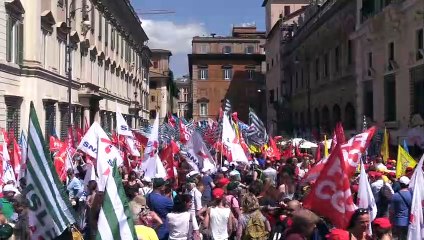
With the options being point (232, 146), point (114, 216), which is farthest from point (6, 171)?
point (114, 216)

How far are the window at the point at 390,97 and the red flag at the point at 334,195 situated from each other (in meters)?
27.0

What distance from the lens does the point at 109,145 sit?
48.4ft

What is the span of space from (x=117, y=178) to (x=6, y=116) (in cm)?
1989

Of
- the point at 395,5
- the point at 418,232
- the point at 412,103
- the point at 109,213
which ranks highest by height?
the point at 395,5

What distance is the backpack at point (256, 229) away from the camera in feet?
31.9

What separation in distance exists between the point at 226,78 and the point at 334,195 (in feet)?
276

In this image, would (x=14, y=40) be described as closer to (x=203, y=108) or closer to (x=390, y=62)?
(x=390, y=62)

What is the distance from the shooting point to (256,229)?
384 inches

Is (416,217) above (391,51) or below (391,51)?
below

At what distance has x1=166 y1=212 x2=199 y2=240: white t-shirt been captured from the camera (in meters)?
9.92

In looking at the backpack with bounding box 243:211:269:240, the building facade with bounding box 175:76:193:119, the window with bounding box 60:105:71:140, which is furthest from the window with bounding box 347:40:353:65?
the building facade with bounding box 175:76:193:119

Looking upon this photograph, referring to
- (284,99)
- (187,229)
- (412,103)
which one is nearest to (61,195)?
(187,229)

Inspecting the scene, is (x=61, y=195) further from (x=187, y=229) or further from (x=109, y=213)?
(x=187, y=229)

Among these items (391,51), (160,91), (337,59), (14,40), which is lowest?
(14,40)
